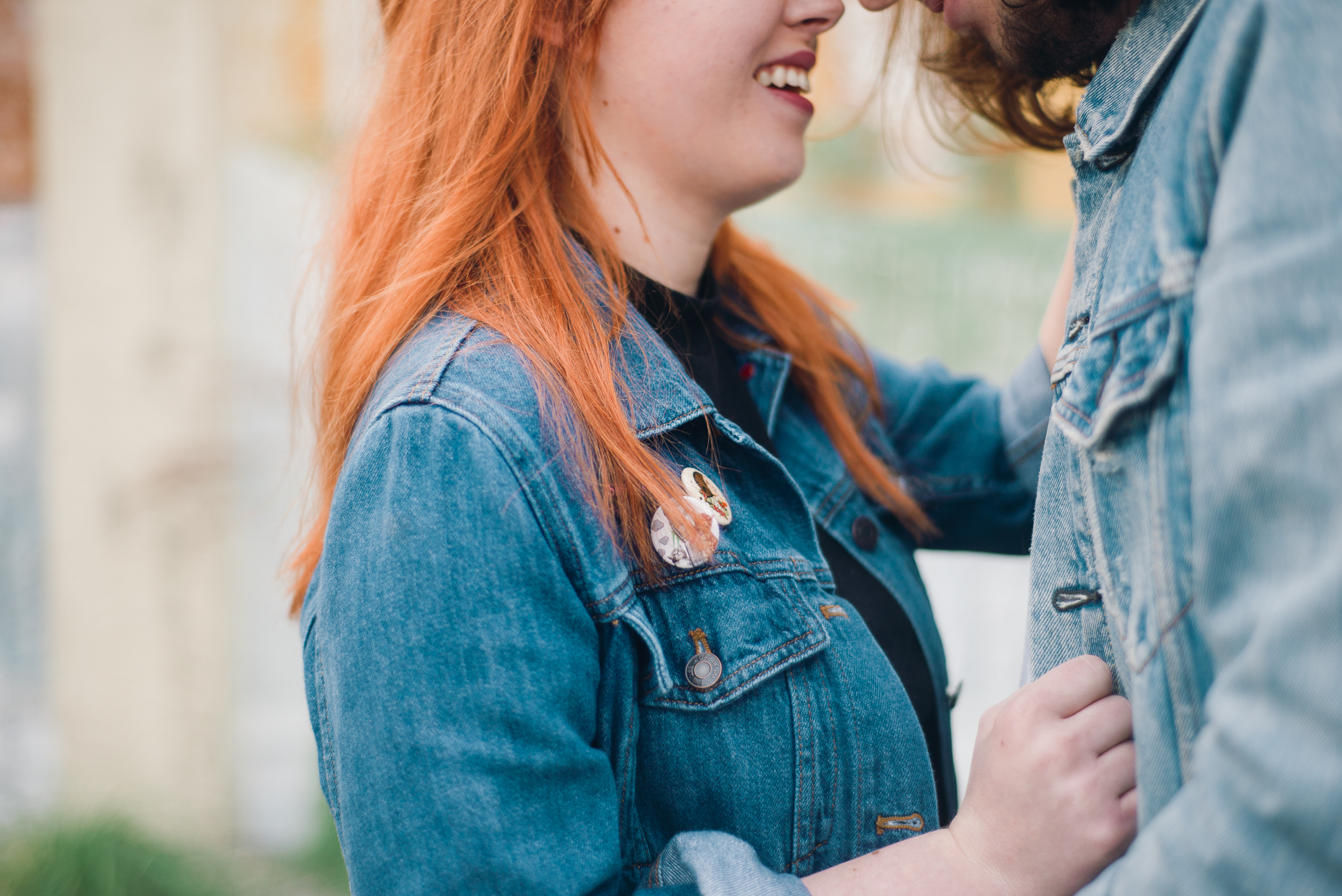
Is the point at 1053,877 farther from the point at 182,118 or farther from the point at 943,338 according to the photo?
the point at 182,118

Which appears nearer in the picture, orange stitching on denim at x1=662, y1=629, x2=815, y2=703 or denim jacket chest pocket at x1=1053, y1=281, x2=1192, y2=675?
denim jacket chest pocket at x1=1053, y1=281, x2=1192, y2=675

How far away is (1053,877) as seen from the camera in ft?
2.85

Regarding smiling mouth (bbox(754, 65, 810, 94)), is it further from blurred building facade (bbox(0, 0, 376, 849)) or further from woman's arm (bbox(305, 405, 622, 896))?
blurred building facade (bbox(0, 0, 376, 849))

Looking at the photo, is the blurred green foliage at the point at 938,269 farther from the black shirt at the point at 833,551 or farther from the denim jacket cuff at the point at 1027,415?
the black shirt at the point at 833,551

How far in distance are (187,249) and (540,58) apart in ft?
6.63

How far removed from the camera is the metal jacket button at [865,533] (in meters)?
1.33

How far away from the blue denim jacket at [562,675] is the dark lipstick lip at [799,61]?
439 millimetres

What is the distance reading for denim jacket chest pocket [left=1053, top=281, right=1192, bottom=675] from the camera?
72cm

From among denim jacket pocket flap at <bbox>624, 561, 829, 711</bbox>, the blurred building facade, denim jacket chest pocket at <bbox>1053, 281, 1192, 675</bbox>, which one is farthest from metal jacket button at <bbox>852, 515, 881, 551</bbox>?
the blurred building facade

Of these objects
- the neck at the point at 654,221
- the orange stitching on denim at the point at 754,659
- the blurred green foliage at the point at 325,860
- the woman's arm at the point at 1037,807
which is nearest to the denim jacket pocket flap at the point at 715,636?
the orange stitching on denim at the point at 754,659

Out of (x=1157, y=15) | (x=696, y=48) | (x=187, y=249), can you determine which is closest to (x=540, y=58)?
A: (x=696, y=48)

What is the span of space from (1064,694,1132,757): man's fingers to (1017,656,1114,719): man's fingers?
0.6 inches

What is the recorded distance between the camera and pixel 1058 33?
1055 mm

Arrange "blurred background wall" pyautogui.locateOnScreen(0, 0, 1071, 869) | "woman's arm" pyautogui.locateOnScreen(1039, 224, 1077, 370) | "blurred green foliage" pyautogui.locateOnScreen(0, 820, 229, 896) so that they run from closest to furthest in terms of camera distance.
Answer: "woman's arm" pyautogui.locateOnScreen(1039, 224, 1077, 370), "blurred green foliage" pyautogui.locateOnScreen(0, 820, 229, 896), "blurred background wall" pyautogui.locateOnScreen(0, 0, 1071, 869)
